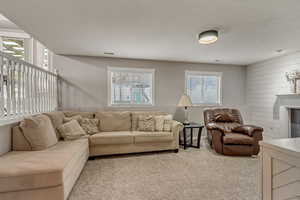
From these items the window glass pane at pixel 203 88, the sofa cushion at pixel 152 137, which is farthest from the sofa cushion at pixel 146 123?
the window glass pane at pixel 203 88

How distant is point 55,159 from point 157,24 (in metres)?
Answer: 2.33

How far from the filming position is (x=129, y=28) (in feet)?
8.41

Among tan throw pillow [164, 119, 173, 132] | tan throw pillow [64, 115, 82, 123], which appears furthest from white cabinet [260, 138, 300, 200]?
tan throw pillow [64, 115, 82, 123]

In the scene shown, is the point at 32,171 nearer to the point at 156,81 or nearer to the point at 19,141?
the point at 19,141

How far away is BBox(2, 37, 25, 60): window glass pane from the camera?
424cm

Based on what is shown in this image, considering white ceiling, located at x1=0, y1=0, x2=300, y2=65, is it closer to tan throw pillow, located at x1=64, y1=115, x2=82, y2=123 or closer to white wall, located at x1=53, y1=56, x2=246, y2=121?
white wall, located at x1=53, y1=56, x2=246, y2=121

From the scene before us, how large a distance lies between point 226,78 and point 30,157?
5.31m

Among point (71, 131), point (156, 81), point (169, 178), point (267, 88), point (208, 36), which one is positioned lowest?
point (169, 178)

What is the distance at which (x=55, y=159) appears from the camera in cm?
185

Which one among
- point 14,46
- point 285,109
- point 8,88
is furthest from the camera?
point 14,46

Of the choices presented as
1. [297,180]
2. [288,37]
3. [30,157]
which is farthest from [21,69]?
[288,37]

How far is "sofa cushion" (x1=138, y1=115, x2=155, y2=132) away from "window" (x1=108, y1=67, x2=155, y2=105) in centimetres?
81

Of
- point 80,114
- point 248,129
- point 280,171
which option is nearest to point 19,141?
point 80,114

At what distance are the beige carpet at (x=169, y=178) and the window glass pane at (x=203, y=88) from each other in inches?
81.1
